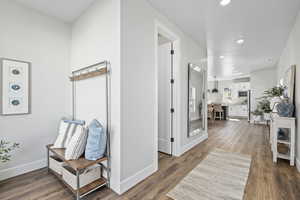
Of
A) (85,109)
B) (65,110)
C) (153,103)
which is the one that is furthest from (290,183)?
(65,110)

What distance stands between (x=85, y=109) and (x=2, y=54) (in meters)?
1.43

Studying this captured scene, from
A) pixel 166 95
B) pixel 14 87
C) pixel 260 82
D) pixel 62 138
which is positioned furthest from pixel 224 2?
pixel 260 82

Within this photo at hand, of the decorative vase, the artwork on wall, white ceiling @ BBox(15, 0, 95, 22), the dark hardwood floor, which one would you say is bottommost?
the dark hardwood floor

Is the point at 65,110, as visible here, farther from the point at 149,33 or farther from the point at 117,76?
the point at 149,33

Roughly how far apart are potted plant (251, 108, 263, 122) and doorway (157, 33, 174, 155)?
5.65 m

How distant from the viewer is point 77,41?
246 cm

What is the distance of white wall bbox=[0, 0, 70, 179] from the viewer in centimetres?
202

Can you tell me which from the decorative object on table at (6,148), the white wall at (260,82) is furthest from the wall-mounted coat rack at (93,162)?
the white wall at (260,82)

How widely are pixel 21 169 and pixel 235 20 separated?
458 centimetres

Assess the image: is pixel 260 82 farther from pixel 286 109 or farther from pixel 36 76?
pixel 36 76

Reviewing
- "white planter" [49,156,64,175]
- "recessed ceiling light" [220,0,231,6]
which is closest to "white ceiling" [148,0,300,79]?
"recessed ceiling light" [220,0,231,6]

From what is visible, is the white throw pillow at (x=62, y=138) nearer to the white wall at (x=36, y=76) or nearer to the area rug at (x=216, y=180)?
the white wall at (x=36, y=76)

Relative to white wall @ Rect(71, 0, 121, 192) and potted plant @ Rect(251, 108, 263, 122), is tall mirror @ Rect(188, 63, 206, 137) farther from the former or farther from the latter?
potted plant @ Rect(251, 108, 263, 122)

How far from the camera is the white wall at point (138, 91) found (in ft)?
5.65
